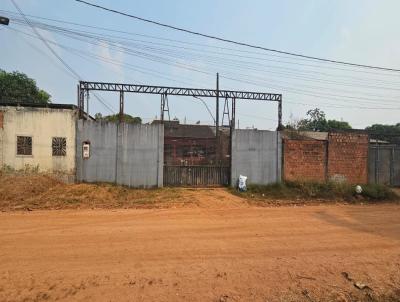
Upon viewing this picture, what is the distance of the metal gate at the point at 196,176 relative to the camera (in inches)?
686

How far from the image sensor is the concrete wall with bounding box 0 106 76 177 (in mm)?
15688

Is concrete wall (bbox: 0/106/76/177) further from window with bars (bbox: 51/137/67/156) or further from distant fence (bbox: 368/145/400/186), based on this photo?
distant fence (bbox: 368/145/400/186)

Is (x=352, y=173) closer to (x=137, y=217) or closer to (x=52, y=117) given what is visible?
(x=137, y=217)

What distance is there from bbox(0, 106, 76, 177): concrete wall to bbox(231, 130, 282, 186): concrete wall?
267 inches

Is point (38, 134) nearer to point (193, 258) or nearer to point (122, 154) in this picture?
point (122, 154)

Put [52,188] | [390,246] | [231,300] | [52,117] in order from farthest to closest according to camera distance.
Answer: [52,117], [52,188], [390,246], [231,300]

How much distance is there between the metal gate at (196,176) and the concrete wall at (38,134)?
3.95 m

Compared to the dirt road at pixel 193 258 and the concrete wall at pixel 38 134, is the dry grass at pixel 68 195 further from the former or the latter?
the dirt road at pixel 193 258

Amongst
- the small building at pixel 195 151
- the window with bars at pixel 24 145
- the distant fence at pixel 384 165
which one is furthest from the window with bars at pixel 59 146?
the distant fence at pixel 384 165

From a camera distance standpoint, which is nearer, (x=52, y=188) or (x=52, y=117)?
(x=52, y=188)

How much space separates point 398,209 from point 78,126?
1255 centimetres

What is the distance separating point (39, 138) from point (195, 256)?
10.5 meters

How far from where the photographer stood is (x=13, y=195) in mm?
14070

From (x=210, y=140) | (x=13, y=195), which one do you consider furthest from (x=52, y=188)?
(x=210, y=140)
